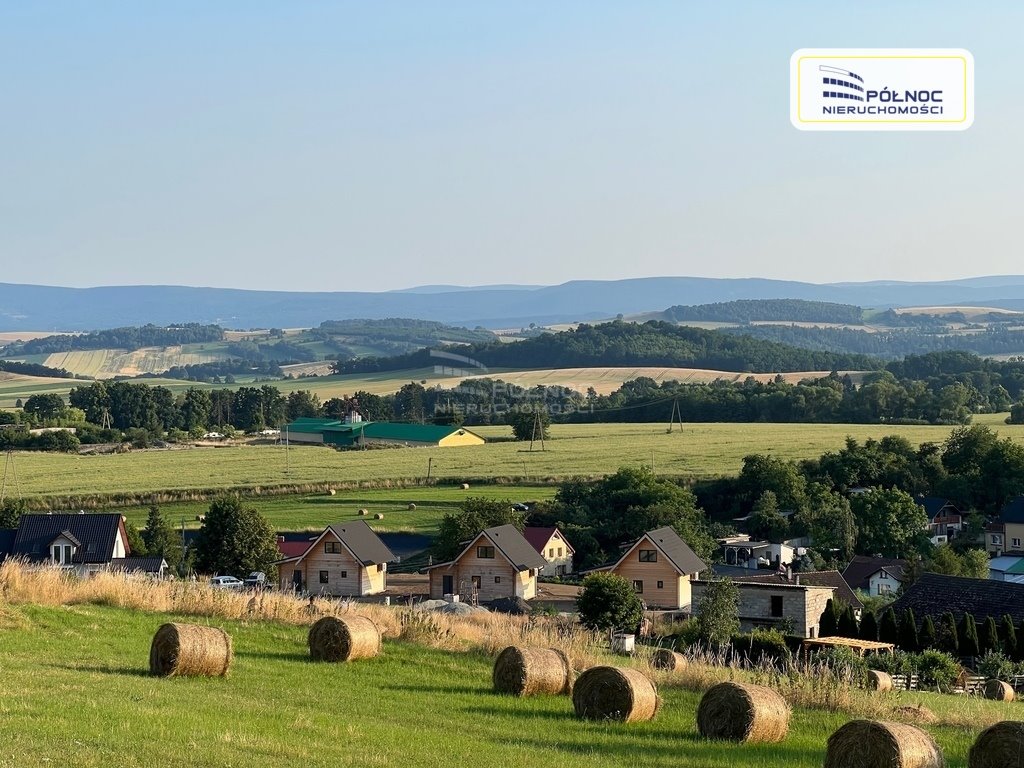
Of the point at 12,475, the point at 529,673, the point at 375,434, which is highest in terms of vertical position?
the point at 529,673

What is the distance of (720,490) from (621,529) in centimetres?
1071

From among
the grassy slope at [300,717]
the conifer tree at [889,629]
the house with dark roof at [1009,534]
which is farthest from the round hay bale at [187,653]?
the house with dark roof at [1009,534]

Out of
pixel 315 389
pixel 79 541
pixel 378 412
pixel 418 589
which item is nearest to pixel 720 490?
pixel 418 589

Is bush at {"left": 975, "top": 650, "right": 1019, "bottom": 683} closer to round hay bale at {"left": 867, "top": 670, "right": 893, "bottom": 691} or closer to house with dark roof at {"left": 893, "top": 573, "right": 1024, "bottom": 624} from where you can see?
house with dark roof at {"left": 893, "top": 573, "right": 1024, "bottom": 624}

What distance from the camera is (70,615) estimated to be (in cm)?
1722

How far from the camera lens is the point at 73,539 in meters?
43.7

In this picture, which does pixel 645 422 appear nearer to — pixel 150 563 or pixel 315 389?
pixel 315 389

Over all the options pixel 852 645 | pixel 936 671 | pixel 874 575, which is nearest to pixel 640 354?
pixel 874 575

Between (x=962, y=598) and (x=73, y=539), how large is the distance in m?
25.7

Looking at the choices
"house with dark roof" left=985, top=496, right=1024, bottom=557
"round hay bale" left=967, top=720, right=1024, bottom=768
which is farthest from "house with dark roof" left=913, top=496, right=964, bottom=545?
"round hay bale" left=967, top=720, right=1024, bottom=768

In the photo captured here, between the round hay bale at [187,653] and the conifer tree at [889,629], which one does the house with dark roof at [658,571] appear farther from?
the round hay bale at [187,653]

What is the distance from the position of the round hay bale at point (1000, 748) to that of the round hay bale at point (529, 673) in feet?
16.5

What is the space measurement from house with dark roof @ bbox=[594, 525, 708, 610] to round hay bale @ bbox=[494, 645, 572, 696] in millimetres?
27230

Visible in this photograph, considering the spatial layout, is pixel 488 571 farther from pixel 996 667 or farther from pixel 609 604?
pixel 996 667
